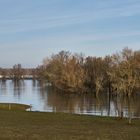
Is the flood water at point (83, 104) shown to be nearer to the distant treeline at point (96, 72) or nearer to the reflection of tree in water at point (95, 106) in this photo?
the reflection of tree in water at point (95, 106)

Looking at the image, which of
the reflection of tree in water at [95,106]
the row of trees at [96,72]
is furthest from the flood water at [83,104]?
the row of trees at [96,72]

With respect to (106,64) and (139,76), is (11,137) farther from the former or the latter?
(106,64)

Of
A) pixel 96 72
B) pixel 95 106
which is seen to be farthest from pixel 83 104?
pixel 96 72

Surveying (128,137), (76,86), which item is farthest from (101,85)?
(128,137)

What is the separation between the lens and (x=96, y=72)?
11556cm

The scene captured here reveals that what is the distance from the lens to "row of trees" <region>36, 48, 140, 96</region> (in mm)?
99938

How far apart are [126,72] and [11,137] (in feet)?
278

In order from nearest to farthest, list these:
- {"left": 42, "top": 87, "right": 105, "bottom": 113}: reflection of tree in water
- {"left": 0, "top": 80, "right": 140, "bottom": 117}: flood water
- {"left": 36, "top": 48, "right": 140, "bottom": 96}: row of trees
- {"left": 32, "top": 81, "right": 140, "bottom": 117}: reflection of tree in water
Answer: {"left": 32, "top": 81, "right": 140, "bottom": 117}: reflection of tree in water
{"left": 0, "top": 80, "right": 140, "bottom": 117}: flood water
{"left": 42, "top": 87, "right": 105, "bottom": 113}: reflection of tree in water
{"left": 36, "top": 48, "right": 140, "bottom": 96}: row of trees

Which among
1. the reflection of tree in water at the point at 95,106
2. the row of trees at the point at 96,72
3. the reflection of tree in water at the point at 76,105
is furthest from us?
the row of trees at the point at 96,72

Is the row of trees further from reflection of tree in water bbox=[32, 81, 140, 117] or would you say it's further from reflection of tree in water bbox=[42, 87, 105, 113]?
reflection of tree in water bbox=[42, 87, 105, 113]

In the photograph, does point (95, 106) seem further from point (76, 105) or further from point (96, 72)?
point (96, 72)

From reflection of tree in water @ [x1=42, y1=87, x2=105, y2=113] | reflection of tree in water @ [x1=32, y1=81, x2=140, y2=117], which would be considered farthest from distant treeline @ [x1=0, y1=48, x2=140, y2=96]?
reflection of tree in water @ [x1=42, y1=87, x2=105, y2=113]

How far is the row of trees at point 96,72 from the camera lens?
9994cm

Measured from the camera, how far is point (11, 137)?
58.2 feet
